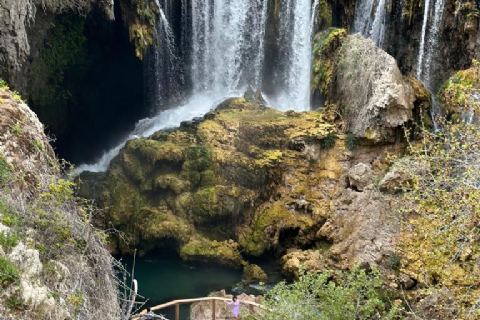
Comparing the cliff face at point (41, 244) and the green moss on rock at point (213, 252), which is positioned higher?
the cliff face at point (41, 244)

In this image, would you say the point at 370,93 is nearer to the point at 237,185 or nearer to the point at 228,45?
the point at 237,185

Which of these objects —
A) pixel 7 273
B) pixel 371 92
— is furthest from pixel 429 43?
pixel 7 273

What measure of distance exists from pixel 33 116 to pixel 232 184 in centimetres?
877

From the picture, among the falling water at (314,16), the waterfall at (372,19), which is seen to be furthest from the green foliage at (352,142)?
the falling water at (314,16)

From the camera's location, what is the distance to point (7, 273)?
14.0ft

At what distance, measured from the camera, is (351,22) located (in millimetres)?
20547

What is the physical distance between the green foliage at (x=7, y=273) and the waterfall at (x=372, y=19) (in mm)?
18557

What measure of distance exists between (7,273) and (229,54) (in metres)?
18.4

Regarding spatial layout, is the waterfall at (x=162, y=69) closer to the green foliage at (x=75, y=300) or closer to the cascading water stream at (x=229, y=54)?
the cascading water stream at (x=229, y=54)

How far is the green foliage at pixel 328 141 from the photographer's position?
1514 cm

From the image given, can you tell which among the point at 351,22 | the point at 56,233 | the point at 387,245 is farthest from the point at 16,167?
the point at 351,22

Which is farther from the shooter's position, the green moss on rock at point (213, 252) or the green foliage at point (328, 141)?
the green foliage at point (328, 141)

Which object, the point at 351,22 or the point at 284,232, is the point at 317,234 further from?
the point at 351,22

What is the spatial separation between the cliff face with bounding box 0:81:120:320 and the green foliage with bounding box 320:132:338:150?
10.1 m
